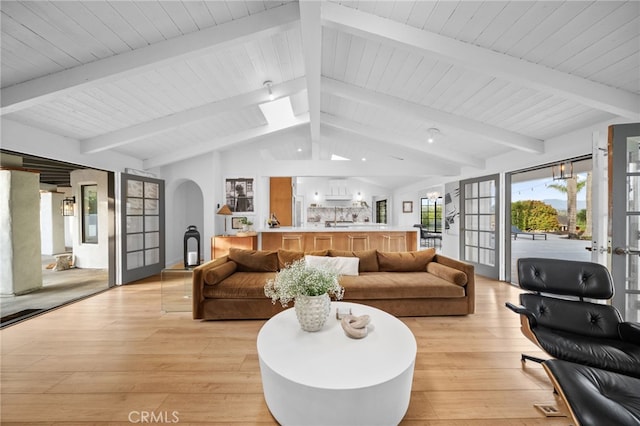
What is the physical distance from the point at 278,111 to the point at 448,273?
408cm

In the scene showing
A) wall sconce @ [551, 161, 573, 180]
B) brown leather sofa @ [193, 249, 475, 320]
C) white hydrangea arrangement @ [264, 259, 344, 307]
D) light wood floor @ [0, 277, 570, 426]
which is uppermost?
wall sconce @ [551, 161, 573, 180]

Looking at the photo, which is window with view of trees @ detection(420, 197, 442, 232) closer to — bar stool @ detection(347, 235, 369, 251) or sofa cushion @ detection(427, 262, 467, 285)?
bar stool @ detection(347, 235, 369, 251)

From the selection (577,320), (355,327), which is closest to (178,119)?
(355,327)

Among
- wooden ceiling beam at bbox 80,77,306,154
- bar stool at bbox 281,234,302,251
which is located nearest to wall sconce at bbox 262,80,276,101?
wooden ceiling beam at bbox 80,77,306,154

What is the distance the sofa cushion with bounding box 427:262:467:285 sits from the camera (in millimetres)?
3017

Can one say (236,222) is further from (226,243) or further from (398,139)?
(398,139)

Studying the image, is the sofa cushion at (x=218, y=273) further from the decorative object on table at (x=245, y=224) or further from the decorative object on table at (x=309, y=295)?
the decorative object on table at (x=245, y=224)

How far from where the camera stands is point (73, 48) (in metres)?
2.23

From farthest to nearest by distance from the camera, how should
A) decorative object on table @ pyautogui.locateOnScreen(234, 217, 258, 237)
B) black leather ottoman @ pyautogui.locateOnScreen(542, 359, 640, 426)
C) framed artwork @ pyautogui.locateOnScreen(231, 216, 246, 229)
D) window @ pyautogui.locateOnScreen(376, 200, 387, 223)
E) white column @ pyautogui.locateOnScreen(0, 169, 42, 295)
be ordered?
window @ pyautogui.locateOnScreen(376, 200, 387, 223)
framed artwork @ pyautogui.locateOnScreen(231, 216, 246, 229)
decorative object on table @ pyautogui.locateOnScreen(234, 217, 258, 237)
white column @ pyautogui.locateOnScreen(0, 169, 42, 295)
black leather ottoman @ pyautogui.locateOnScreen(542, 359, 640, 426)

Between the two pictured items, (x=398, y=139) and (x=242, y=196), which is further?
(x=242, y=196)

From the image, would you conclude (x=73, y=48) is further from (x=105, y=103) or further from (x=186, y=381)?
(x=186, y=381)

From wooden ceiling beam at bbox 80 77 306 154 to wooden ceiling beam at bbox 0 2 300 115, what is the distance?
1324 mm

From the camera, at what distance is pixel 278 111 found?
5.00 metres

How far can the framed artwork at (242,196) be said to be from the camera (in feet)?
20.1
